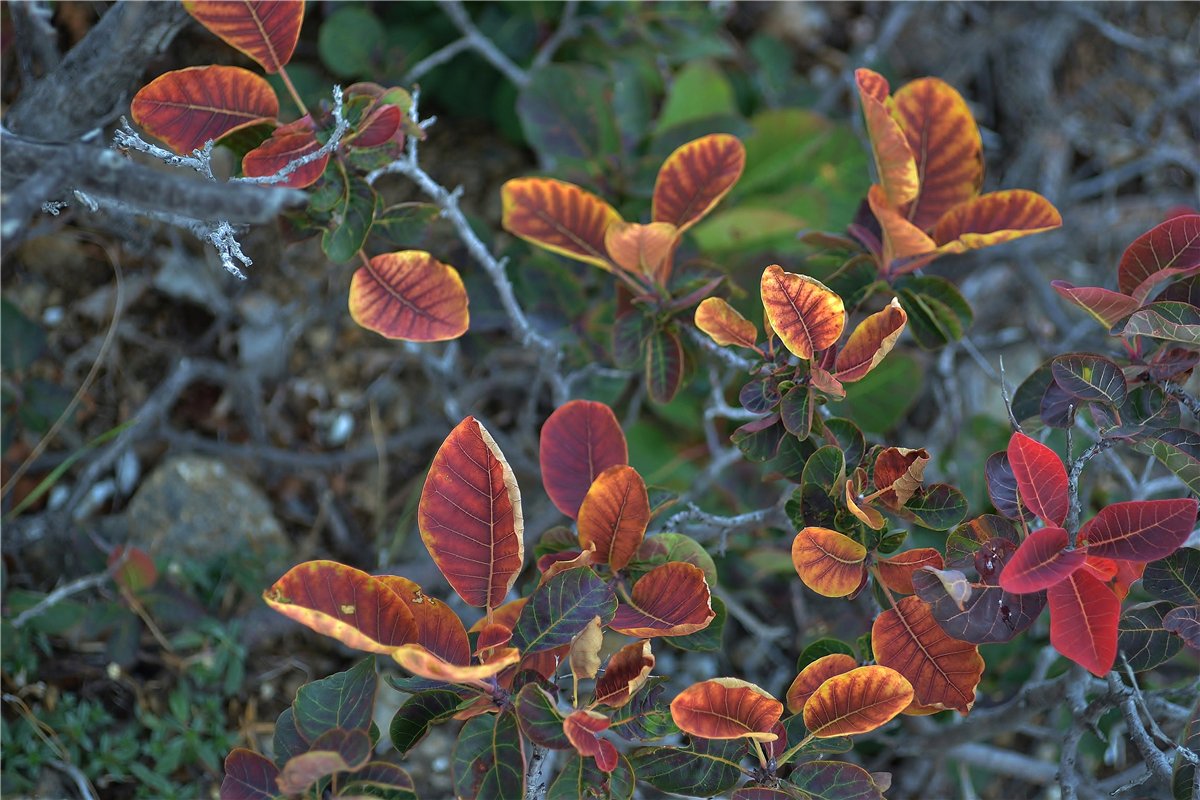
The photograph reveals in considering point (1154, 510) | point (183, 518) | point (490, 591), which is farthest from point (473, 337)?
point (1154, 510)

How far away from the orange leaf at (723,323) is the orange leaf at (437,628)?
40cm

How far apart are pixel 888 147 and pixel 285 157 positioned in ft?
2.24

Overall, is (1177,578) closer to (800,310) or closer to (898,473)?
(898,473)

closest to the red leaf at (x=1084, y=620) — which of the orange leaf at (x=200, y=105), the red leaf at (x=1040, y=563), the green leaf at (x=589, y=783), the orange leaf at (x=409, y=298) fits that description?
the red leaf at (x=1040, y=563)

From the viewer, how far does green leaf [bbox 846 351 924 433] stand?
1685 mm

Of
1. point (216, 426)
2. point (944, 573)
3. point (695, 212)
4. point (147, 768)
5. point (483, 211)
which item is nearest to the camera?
point (944, 573)

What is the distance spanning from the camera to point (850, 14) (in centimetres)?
250

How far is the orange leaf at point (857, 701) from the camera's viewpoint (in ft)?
3.11

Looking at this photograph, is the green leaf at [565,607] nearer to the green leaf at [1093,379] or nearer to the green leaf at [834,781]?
the green leaf at [834,781]

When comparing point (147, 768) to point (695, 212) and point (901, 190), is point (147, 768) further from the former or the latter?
point (901, 190)

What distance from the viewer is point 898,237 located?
114 cm

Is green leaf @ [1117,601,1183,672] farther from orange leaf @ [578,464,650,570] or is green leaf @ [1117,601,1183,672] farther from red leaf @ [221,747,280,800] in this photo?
red leaf @ [221,747,280,800]

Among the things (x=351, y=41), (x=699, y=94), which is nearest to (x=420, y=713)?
(x=351, y=41)

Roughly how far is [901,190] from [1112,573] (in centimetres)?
47
